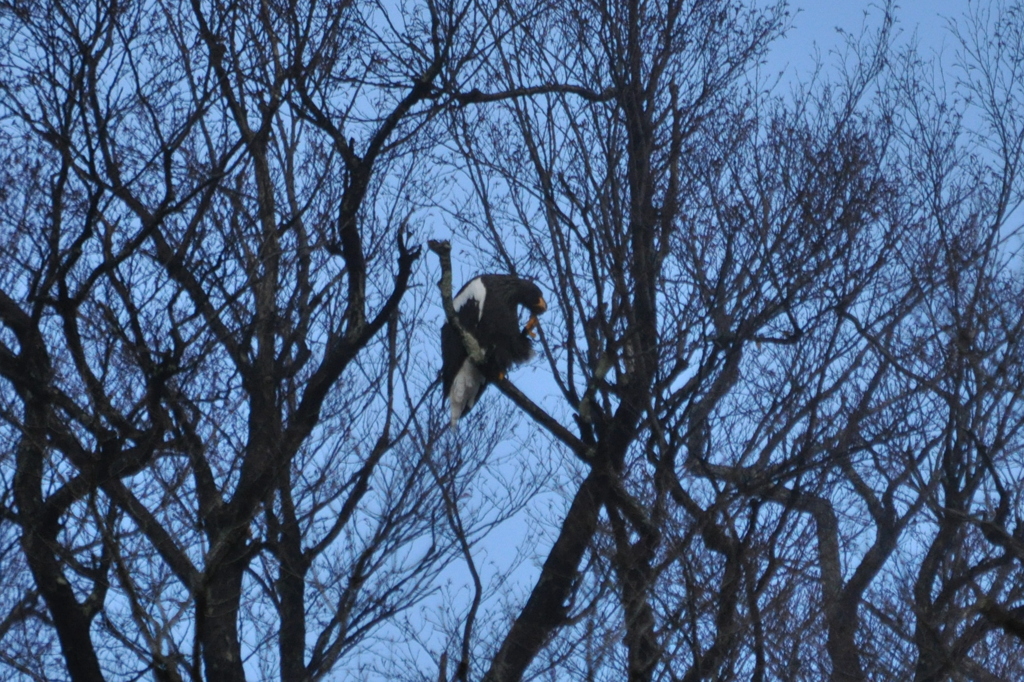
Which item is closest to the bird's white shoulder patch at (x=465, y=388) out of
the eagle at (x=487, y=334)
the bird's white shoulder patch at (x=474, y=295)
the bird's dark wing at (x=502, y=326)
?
the eagle at (x=487, y=334)

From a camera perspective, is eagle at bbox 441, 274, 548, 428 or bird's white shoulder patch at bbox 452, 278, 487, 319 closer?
eagle at bbox 441, 274, 548, 428

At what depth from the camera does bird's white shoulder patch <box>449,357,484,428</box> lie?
6.41 metres

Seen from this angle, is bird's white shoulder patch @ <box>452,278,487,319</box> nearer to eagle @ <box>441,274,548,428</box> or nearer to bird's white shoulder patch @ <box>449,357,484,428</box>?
eagle @ <box>441,274,548,428</box>

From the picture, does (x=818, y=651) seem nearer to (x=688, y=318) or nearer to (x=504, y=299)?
(x=688, y=318)

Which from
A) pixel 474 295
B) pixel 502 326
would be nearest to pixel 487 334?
pixel 502 326

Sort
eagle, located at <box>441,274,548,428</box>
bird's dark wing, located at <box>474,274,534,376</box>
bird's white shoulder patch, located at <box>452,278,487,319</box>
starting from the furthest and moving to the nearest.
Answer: bird's white shoulder patch, located at <box>452,278,487,319</box> < bird's dark wing, located at <box>474,274,534,376</box> < eagle, located at <box>441,274,548,428</box>

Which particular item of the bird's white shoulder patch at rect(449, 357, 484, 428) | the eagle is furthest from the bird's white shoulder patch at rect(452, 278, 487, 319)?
the bird's white shoulder patch at rect(449, 357, 484, 428)

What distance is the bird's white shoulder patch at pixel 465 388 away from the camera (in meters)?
6.41

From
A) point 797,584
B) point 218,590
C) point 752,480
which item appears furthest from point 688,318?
point 218,590

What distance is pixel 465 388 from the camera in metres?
6.50

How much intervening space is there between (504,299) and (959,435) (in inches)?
96.5

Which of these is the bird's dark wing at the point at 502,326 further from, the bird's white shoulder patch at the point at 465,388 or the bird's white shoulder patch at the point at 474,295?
the bird's white shoulder patch at the point at 465,388

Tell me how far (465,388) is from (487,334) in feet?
1.09

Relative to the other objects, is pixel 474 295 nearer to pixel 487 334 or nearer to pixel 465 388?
pixel 487 334
